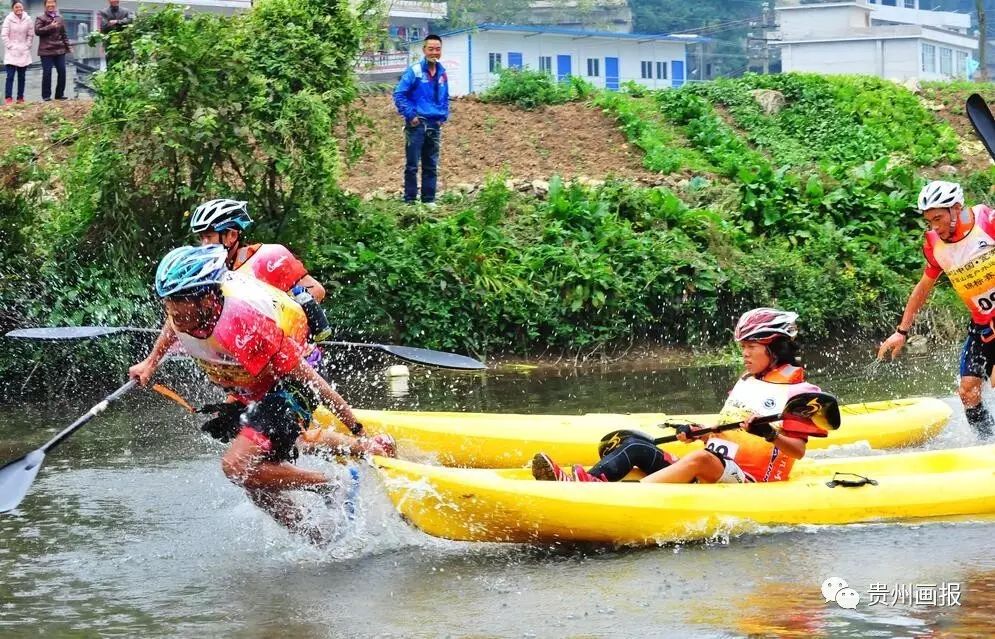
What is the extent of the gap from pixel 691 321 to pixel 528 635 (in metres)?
7.97

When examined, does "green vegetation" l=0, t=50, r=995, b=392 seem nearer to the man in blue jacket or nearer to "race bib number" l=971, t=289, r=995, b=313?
the man in blue jacket

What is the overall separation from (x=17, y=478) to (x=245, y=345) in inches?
49.2

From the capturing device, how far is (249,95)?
11492 millimetres

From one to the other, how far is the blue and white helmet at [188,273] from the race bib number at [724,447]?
264cm

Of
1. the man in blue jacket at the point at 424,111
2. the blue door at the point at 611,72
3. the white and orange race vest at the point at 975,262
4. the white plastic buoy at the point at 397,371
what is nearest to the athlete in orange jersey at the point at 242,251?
the white and orange race vest at the point at 975,262

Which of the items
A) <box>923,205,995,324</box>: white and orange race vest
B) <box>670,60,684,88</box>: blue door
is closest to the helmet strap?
<box>923,205,995,324</box>: white and orange race vest

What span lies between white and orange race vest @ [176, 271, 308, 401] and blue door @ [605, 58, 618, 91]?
101 ft

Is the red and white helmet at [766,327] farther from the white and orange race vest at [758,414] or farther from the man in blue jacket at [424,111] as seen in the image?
the man in blue jacket at [424,111]

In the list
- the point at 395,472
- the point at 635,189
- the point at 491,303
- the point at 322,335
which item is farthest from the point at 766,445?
the point at 635,189

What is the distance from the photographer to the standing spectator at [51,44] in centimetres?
1720

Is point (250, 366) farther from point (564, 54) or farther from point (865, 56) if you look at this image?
point (865, 56)

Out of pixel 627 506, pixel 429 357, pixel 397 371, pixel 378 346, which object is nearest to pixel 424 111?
pixel 397 371

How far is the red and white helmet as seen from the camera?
693 centimetres

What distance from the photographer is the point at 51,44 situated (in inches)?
680
